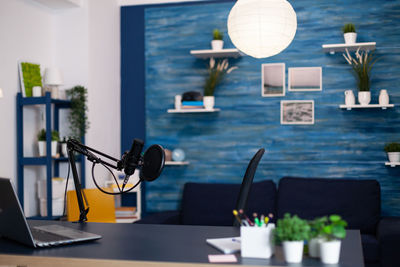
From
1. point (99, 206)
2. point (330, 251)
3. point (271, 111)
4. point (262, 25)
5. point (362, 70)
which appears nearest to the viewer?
point (330, 251)

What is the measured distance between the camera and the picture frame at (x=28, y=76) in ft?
12.7

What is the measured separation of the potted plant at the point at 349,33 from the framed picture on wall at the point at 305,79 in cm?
37

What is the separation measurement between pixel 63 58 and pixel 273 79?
6.22 feet

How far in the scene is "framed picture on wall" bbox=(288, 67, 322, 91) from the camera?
434cm

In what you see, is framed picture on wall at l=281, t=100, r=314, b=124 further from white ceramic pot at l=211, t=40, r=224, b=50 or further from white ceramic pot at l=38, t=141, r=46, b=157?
Answer: white ceramic pot at l=38, t=141, r=46, b=157

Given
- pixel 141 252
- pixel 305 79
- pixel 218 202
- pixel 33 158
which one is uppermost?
pixel 305 79

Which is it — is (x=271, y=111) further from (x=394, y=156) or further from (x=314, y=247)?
(x=314, y=247)

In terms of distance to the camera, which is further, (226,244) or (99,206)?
(99,206)

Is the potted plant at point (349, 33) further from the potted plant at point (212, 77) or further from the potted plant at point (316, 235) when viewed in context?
the potted plant at point (316, 235)

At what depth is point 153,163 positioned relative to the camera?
1.71m

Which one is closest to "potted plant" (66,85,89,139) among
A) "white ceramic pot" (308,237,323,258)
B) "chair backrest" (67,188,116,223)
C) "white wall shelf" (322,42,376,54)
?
"chair backrest" (67,188,116,223)

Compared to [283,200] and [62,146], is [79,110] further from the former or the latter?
[283,200]

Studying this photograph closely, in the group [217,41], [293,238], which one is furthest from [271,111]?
[293,238]

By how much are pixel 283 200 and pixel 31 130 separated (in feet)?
7.13
